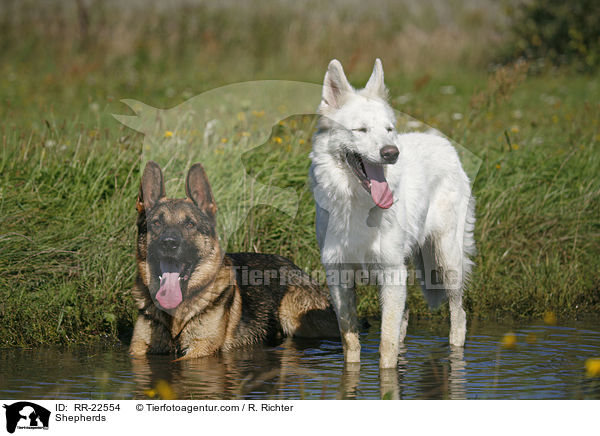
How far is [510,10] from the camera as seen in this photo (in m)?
18.6

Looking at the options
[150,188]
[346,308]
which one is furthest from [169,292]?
[346,308]

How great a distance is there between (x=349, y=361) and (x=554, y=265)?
319 cm

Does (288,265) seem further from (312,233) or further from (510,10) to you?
(510,10)

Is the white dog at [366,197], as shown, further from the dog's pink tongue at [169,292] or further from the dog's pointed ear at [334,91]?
the dog's pink tongue at [169,292]

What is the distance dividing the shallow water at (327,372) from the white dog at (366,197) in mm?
409

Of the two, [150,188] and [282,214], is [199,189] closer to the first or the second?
[150,188]

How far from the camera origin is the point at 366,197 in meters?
5.55

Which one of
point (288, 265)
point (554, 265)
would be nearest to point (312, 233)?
point (288, 265)

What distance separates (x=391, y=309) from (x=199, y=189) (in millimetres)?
1861

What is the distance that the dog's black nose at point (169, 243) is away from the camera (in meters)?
6.11

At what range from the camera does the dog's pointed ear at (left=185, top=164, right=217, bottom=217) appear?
6387mm

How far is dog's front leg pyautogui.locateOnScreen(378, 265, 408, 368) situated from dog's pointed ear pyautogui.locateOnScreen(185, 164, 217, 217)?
5.27 feet

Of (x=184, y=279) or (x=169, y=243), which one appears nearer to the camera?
(x=169, y=243)
